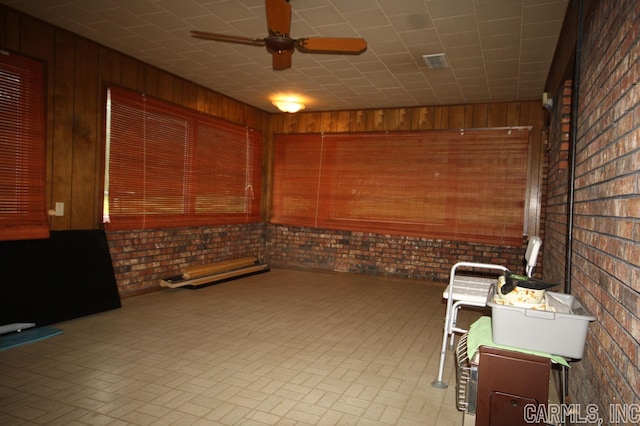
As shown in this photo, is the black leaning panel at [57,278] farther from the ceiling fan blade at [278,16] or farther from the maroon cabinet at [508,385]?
the maroon cabinet at [508,385]

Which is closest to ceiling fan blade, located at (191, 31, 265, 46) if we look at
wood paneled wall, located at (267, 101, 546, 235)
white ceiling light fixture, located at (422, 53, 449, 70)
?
white ceiling light fixture, located at (422, 53, 449, 70)

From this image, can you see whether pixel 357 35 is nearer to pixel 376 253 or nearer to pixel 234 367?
pixel 234 367

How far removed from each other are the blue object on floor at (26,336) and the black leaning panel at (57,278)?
0.18 meters

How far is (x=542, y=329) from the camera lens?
1.84 meters

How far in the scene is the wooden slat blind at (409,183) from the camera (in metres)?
6.66

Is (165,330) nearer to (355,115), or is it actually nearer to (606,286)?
(606,286)

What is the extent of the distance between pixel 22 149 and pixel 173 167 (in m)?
2.11

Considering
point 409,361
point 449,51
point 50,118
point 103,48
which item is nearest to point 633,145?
point 409,361

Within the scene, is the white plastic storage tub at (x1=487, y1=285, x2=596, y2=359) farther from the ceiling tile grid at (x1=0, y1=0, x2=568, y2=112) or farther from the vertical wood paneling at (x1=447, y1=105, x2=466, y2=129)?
the vertical wood paneling at (x1=447, y1=105, x2=466, y2=129)

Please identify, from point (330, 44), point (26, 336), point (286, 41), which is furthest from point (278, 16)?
point (26, 336)

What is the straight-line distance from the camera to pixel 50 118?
14.5 feet

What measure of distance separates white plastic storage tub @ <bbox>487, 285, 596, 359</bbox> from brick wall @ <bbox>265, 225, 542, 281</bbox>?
5109 mm

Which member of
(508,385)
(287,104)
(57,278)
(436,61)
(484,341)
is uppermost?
(436,61)

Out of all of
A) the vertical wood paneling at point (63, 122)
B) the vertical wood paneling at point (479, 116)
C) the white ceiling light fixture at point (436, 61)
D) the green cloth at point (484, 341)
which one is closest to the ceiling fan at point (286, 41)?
the white ceiling light fixture at point (436, 61)
